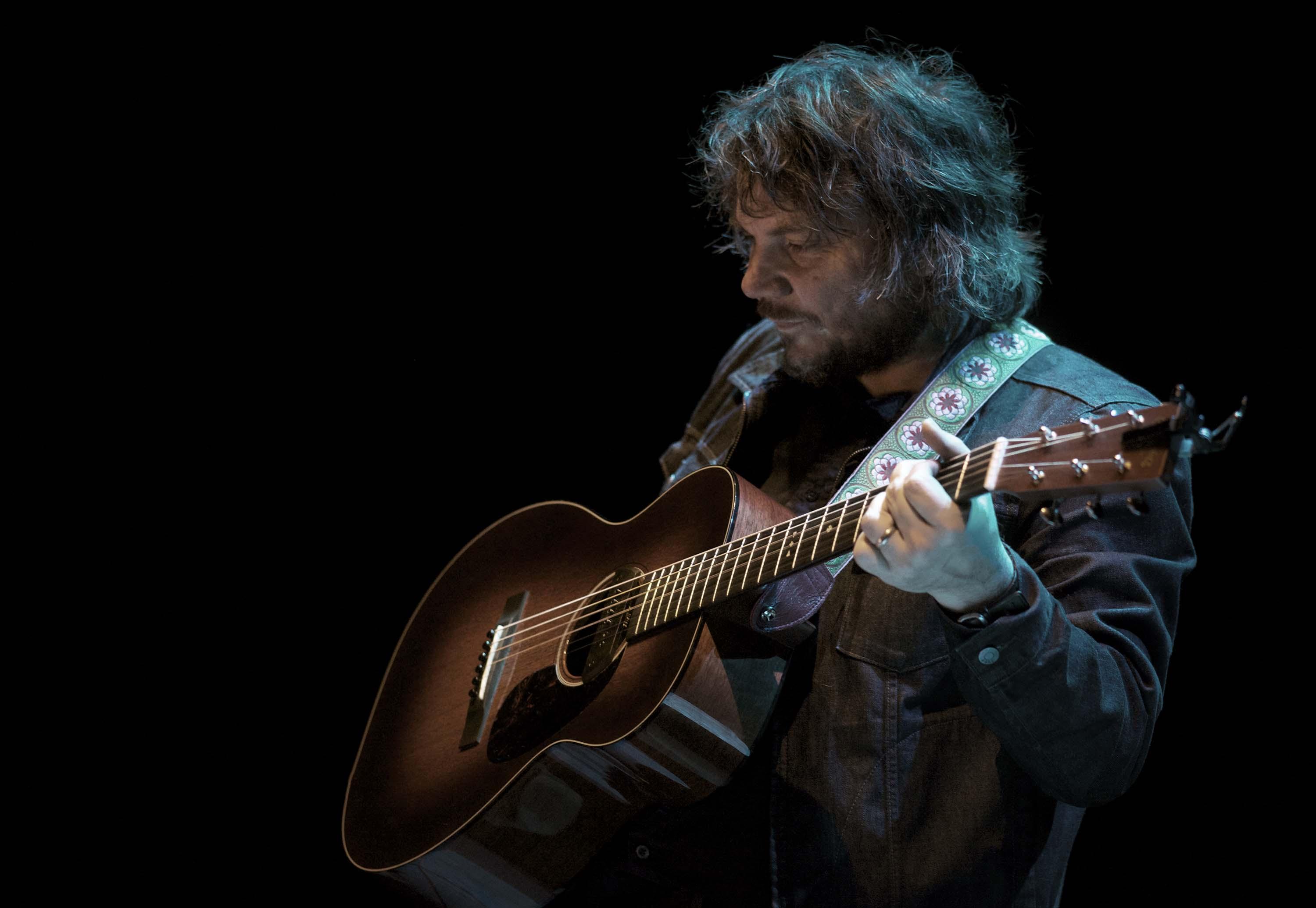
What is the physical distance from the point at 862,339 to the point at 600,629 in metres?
0.79

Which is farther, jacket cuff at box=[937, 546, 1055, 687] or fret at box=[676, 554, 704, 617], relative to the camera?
fret at box=[676, 554, 704, 617]

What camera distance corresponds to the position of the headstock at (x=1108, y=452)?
1.06 metres

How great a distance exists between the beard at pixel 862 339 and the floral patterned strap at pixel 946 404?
0.39ft

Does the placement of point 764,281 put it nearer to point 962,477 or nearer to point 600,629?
point 600,629

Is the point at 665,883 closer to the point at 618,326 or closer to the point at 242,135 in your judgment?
the point at 618,326

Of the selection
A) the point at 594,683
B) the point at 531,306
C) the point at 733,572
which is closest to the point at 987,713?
the point at 733,572

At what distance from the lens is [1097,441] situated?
1.16m

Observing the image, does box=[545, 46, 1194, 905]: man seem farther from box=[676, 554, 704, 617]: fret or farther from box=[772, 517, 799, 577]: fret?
box=[676, 554, 704, 617]: fret

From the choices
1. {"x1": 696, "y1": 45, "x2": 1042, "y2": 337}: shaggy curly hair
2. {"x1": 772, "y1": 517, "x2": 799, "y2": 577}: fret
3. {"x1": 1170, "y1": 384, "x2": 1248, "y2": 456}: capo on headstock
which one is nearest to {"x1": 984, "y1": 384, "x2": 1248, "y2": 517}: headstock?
{"x1": 1170, "y1": 384, "x2": 1248, "y2": 456}: capo on headstock

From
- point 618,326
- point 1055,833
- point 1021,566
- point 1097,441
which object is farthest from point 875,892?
point 618,326

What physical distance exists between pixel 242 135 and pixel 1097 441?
237cm

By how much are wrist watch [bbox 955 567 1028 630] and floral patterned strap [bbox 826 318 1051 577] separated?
39 cm

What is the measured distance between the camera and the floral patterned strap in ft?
5.85

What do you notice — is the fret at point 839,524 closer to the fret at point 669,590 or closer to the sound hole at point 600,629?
the fret at point 669,590
